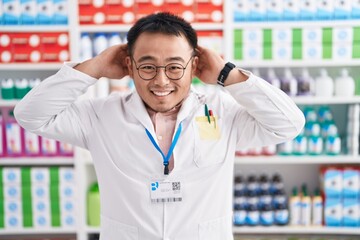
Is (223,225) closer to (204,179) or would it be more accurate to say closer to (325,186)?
(204,179)

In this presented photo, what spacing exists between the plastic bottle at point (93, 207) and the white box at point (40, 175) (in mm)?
342

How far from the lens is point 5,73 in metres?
3.83

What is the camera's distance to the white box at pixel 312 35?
3355 millimetres

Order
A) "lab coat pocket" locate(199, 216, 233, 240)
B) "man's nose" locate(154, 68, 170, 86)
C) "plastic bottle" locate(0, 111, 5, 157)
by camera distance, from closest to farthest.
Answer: "man's nose" locate(154, 68, 170, 86), "lab coat pocket" locate(199, 216, 233, 240), "plastic bottle" locate(0, 111, 5, 157)

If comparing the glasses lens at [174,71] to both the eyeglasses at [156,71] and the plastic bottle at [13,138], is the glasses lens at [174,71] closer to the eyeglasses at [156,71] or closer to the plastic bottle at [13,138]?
the eyeglasses at [156,71]

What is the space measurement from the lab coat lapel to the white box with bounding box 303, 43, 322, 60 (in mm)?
1998

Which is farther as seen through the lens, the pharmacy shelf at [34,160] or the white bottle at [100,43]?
the pharmacy shelf at [34,160]

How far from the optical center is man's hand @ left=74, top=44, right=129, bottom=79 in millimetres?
1652

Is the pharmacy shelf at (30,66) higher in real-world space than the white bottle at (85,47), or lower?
lower

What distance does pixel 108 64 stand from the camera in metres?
1.69

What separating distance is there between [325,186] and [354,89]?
0.76m

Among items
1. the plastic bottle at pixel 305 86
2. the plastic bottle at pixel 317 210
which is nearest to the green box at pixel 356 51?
the plastic bottle at pixel 305 86

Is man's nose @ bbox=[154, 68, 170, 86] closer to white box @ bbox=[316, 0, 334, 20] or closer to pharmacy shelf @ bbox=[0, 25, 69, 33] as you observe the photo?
pharmacy shelf @ bbox=[0, 25, 69, 33]

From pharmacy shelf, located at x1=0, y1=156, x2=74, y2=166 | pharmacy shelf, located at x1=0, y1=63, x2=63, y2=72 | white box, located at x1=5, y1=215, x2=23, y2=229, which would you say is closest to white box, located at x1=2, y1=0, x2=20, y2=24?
pharmacy shelf, located at x1=0, y1=63, x2=63, y2=72
